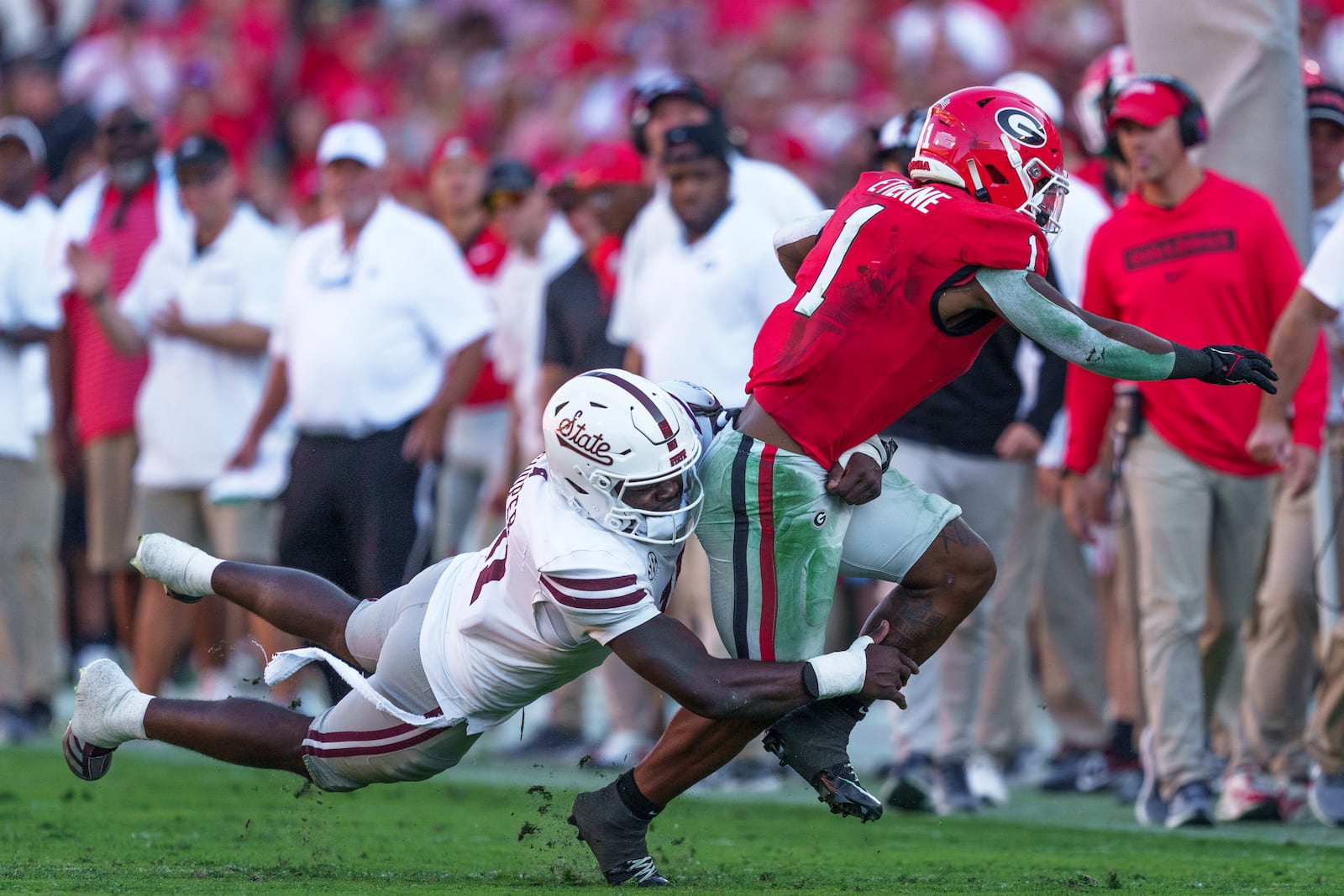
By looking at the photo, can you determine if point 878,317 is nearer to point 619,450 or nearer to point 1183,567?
point 619,450

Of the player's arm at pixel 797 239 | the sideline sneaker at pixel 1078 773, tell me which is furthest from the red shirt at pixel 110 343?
→ the player's arm at pixel 797 239

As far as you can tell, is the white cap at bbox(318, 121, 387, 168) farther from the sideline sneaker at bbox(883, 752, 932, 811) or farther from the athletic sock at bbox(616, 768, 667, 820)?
the athletic sock at bbox(616, 768, 667, 820)

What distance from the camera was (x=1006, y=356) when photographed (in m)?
7.39

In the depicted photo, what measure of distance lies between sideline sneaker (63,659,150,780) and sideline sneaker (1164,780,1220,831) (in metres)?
3.40

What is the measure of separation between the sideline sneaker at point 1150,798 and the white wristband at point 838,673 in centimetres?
230

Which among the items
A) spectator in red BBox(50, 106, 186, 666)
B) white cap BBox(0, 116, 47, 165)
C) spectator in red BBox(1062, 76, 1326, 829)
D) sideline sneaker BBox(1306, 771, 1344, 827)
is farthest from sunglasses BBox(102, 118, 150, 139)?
sideline sneaker BBox(1306, 771, 1344, 827)

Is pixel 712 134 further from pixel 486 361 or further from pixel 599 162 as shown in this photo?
pixel 486 361

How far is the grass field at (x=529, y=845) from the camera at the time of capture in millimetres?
5098

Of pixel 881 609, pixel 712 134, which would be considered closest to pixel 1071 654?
pixel 712 134

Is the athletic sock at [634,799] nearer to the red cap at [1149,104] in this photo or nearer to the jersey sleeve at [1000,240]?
the jersey sleeve at [1000,240]

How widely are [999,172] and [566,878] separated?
86.6 inches

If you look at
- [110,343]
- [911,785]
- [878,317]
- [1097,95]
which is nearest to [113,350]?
[110,343]

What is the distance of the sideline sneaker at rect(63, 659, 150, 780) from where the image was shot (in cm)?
530

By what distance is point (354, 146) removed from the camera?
8.38m
